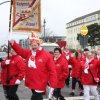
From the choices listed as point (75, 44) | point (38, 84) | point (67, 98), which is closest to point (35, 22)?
point (38, 84)

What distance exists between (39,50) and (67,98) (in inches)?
241

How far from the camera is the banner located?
340 inches

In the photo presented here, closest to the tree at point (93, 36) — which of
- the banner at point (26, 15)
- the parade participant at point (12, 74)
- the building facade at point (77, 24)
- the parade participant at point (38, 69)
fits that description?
the building facade at point (77, 24)

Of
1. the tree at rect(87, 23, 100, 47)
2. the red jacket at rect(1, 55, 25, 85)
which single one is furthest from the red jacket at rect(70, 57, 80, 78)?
the tree at rect(87, 23, 100, 47)

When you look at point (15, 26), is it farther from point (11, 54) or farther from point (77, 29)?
point (77, 29)

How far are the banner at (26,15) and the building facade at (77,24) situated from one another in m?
136

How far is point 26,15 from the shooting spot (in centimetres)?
873

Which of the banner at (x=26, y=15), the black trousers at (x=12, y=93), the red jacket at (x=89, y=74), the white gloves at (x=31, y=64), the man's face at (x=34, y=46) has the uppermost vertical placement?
the banner at (x=26, y=15)

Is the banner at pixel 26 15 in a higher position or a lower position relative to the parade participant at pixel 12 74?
higher

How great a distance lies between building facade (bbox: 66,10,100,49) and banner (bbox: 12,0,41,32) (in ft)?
445

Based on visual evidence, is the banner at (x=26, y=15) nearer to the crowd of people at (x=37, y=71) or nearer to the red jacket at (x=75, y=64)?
the crowd of people at (x=37, y=71)

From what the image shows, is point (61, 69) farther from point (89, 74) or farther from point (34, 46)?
point (34, 46)

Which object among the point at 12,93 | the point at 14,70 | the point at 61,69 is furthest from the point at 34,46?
the point at 61,69

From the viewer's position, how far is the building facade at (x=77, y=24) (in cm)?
14788
